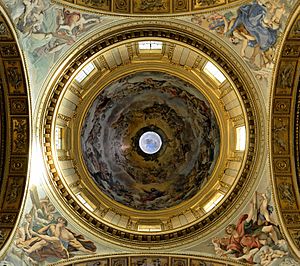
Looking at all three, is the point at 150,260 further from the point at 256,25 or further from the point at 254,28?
the point at 256,25

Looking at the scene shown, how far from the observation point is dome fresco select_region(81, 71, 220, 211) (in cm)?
2289

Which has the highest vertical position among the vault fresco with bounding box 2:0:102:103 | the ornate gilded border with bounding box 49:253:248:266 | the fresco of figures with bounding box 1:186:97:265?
the vault fresco with bounding box 2:0:102:103

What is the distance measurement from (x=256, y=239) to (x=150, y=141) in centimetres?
842

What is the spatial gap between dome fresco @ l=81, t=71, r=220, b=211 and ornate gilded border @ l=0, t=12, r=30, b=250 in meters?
4.46

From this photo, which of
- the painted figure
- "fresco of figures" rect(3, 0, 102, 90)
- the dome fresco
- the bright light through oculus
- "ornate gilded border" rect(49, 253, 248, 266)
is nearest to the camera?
"fresco of figures" rect(3, 0, 102, 90)

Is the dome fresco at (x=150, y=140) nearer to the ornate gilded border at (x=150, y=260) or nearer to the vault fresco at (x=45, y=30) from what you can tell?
the ornate gilded border at (x=150, y=260)

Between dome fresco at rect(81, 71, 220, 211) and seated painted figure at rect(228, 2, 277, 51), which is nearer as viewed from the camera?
seated painted figure at rect(228, 2, 277, 51)

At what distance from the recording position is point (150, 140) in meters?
25.2

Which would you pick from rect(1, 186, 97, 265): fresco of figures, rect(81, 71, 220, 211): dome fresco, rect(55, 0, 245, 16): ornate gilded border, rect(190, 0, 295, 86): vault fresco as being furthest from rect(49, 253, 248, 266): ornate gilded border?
rect(55, 0, 245, 16): ornate gilded border

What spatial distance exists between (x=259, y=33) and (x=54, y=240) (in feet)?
35.9

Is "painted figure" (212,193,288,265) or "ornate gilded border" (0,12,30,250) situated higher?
"ornate gilded border" (0,12,30,250)

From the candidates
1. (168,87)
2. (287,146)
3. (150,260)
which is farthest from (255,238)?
(168,87)

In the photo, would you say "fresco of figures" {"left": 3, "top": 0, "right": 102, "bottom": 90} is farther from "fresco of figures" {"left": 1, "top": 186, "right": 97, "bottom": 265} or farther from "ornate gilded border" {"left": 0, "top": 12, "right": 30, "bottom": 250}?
"fresco of figures" {"left": 1, "top": 186, "right": 97, "bottom": 265}

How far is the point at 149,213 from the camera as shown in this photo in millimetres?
22656
